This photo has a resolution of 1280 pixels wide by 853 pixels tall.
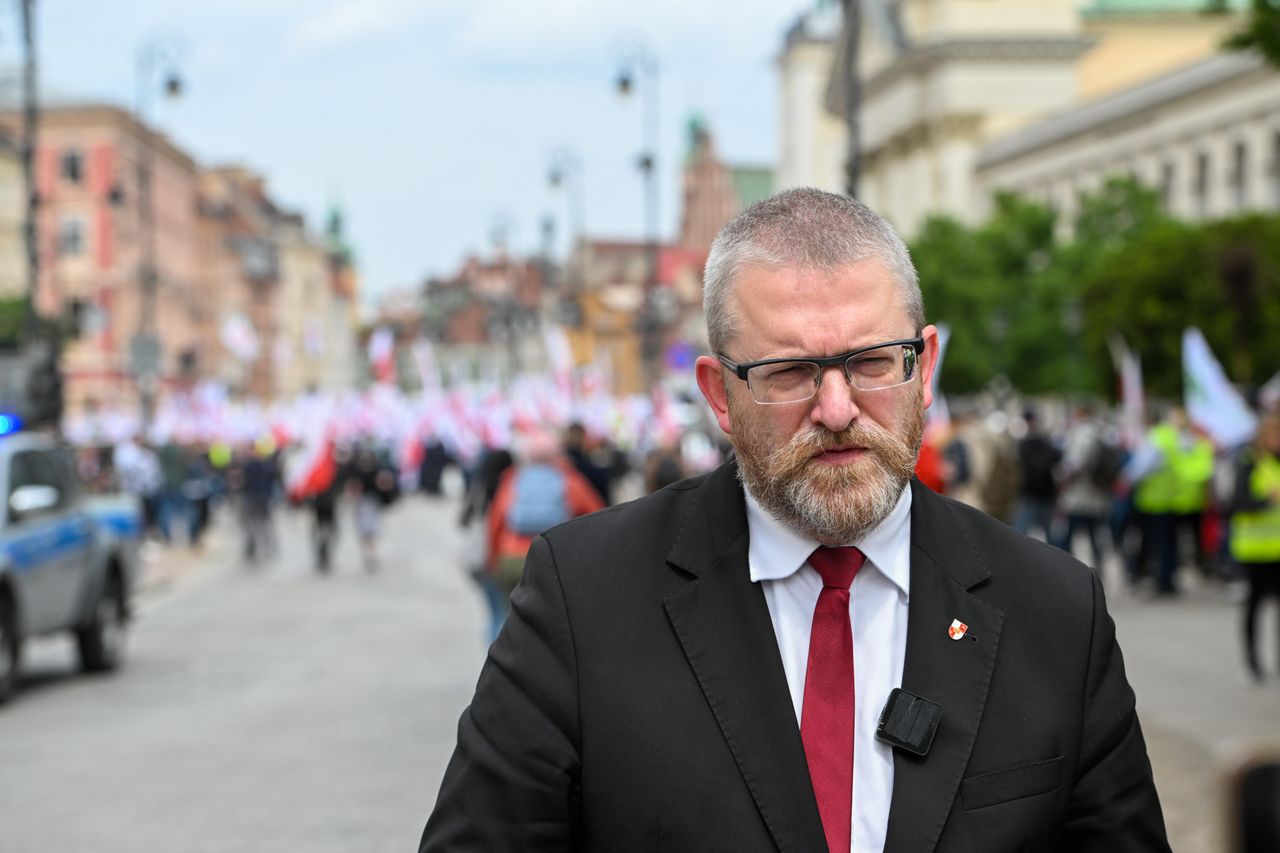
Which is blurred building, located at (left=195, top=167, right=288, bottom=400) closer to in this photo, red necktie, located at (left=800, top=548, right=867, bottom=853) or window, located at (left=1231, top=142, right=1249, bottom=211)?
window, located at (left=1231, top=142, right=1249, bottom=211)

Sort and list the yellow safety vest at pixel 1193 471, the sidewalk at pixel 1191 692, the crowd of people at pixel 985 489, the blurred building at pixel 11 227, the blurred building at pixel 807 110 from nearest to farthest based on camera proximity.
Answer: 1. the sidewalk at pixel 1191 692
2. the crowd of people at pixel 985 489
3. the yellow safety vest at pixel 1193 471
4. the blurred building at pixel 11 227
5. the blurred building at pixel 807 110

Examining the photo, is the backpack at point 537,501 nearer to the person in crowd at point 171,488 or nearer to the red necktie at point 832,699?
the red necktie at point 832,699

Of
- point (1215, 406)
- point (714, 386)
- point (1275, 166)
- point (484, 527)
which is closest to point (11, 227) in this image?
point (1275, 166)

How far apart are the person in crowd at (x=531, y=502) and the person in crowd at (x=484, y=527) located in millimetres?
361

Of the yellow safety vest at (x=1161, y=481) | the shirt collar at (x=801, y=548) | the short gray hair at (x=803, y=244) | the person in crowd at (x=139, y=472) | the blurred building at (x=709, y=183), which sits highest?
the blurred building at (x=709, y=183)

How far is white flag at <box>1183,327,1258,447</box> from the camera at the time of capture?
61.4 feet

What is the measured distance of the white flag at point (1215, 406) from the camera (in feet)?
61.4

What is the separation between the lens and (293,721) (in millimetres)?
12867

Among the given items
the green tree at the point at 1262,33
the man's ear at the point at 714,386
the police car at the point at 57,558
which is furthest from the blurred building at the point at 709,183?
the man's ear at the point at 714,386

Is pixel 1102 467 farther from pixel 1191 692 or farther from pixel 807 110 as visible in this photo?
pixel 807 110

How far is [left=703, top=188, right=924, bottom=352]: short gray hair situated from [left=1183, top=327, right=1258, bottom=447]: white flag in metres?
15.9

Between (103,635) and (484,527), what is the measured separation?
13.5ft

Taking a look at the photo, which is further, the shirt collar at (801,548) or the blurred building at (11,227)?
the blurred building at (11,227)

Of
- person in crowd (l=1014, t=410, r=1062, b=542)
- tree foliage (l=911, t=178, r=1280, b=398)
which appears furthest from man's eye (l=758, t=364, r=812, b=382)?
tree foliage (l=911, t=178, r=1280, b=398)
